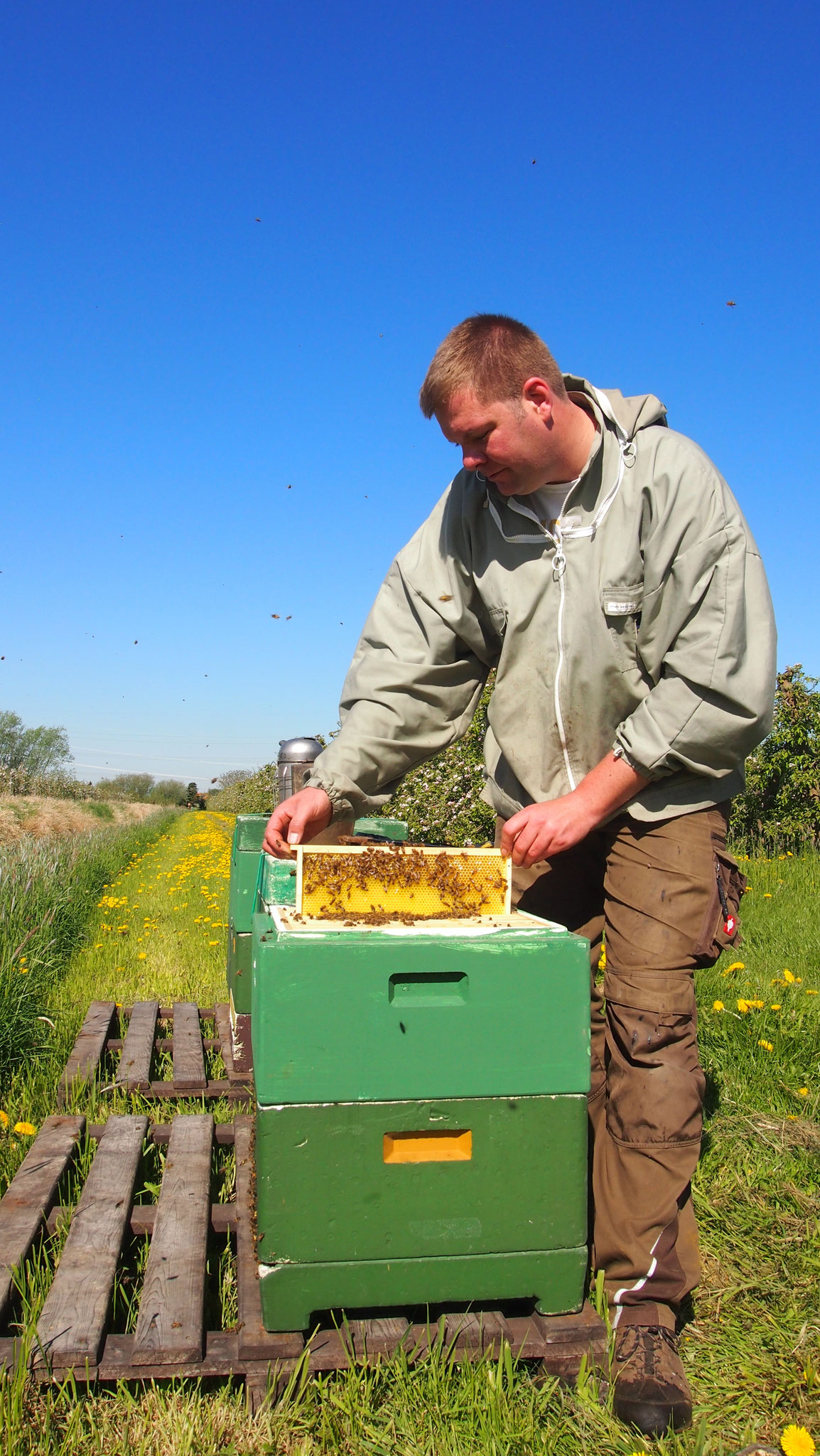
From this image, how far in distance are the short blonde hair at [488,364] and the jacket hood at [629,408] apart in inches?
3.6

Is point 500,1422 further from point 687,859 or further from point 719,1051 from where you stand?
point 719,1051

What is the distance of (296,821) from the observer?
244 centimetres

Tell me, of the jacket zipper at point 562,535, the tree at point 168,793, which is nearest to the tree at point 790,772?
the jacket zipper at point 562,535

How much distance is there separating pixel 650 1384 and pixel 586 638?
1508mm

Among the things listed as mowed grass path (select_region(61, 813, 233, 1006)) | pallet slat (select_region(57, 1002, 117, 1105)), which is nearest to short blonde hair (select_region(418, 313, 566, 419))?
pallet slat (select_region(57, 1002, 117, 1105))

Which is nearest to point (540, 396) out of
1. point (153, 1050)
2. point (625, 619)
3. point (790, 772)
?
point (625, 619)

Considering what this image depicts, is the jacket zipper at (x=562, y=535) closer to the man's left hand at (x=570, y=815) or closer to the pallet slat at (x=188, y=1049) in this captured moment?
the man's left hand at (x=570, y=815)

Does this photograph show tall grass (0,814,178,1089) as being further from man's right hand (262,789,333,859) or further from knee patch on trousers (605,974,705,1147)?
knee patch on trousers (605,974,705,1147)

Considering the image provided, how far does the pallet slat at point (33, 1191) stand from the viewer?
2152mm

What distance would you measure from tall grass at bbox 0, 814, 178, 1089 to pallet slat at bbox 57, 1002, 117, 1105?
0.53 feet

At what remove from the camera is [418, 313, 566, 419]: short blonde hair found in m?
2.30

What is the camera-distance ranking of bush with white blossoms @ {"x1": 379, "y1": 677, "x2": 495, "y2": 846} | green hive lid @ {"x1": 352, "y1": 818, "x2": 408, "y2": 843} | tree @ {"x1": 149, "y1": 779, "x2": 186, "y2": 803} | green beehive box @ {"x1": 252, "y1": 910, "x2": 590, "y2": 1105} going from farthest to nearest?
tree @ {"x1": 149, "y1": 779, "x2": 186, "y2": 803} → bush with white blossoms @ {"x1": 379, "y1": 677, "x2": 495, "y2": 846} → green hive lid @ {"x1": 352, "y1": 818, "x2": 408, "y2": 843} → green beehive box @ {"x1": 252, "y1": 910, "x2": 590, "y2": 1105}

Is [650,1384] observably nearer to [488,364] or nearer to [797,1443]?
[797,1443]

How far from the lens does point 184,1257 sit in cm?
216
